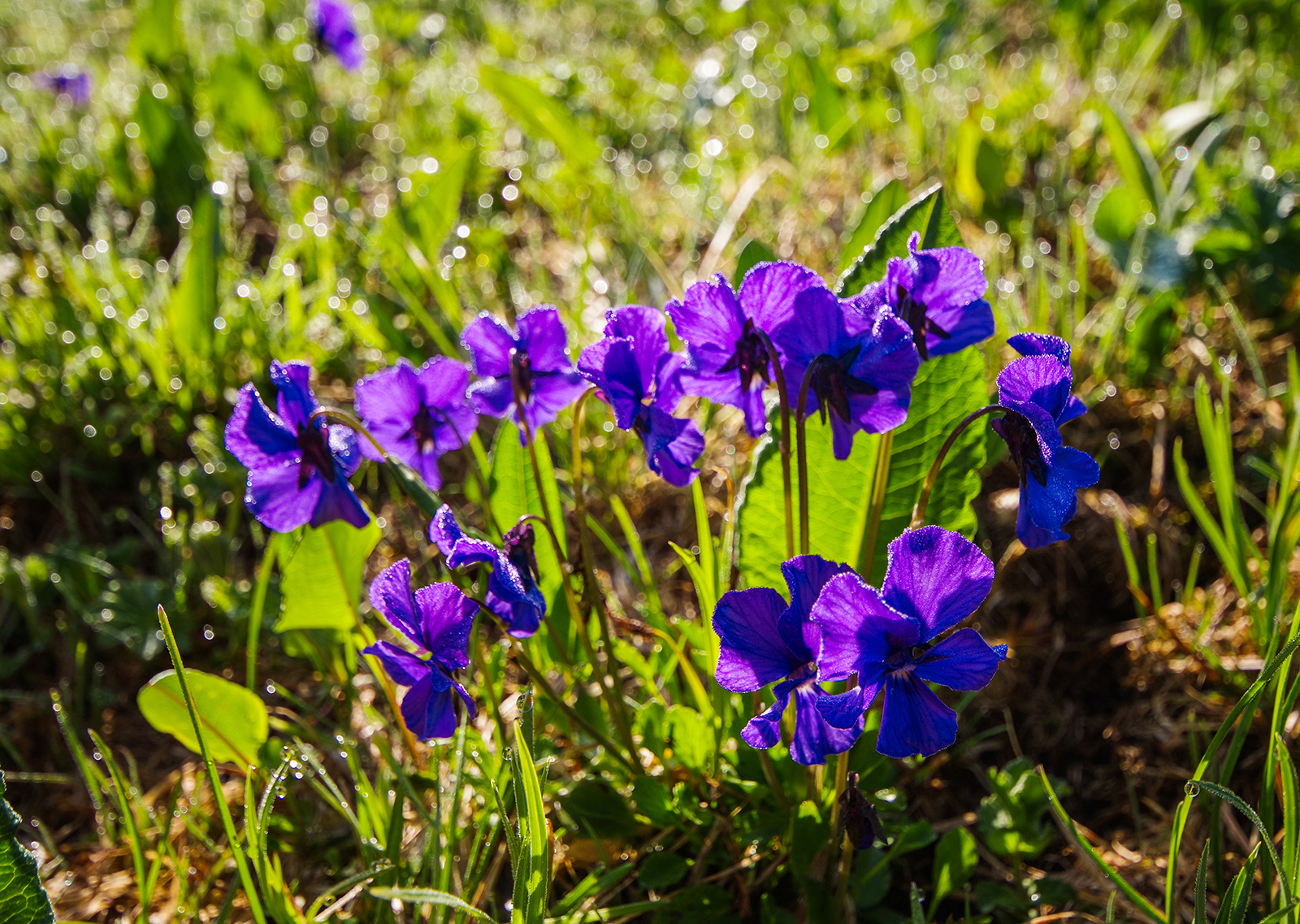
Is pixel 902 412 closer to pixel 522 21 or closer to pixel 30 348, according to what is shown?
pixel 30 348

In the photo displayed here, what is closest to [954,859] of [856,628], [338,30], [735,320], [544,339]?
[856,628]

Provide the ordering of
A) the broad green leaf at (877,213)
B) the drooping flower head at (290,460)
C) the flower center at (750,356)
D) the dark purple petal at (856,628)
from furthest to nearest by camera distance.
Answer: the broad green leaf at (877,213)
the drooping flower head at (290,460)
the flower center at (750,356)
the dark purple petal at (856,628)

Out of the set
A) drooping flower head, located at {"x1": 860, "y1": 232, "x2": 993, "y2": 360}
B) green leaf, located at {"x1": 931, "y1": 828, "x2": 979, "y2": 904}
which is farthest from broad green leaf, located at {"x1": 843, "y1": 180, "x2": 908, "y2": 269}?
green leaf, located at {"x1": 931, "y1": 828, "x2": 979, "y2": 904}

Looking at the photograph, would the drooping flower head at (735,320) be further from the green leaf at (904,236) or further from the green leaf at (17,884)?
the green leaf at (17,884)

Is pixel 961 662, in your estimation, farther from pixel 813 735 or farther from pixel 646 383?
pixel 646 383

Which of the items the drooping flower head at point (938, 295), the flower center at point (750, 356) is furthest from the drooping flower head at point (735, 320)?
the drooping flower head at point (938, 295)

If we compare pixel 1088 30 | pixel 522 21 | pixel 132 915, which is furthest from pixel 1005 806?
pixel 522 21
